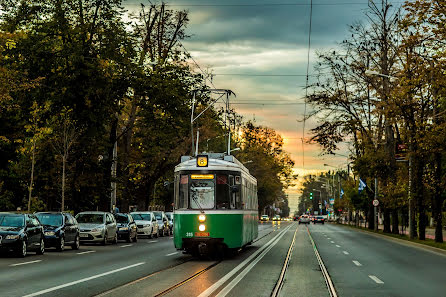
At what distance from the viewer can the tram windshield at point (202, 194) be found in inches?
879

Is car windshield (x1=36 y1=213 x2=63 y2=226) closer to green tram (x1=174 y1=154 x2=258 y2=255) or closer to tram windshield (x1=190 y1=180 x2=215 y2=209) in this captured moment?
green tram (x1=174 y1=154 x2=258 y2=255)

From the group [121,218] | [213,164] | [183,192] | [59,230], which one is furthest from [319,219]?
[183,192]

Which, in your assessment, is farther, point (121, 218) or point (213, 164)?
point (121, 218)

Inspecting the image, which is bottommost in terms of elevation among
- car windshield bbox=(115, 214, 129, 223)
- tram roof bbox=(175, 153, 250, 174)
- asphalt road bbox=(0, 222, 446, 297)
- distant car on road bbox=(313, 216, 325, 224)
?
asphalt road bbox=(0, 222, 446, 297)

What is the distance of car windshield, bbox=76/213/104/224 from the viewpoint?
3350cm

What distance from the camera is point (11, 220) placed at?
23641mm

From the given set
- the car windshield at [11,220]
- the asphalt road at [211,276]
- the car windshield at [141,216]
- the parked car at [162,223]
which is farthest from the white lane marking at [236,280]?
the parked car at [162,223]

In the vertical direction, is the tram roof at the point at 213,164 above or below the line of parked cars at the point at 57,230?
above

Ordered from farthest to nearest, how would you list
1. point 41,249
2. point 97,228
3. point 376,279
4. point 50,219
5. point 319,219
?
point 319,219 → point 97,228 → point 50,219 → point 41,249 → point 376,279

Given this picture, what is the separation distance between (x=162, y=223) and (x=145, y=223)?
467 cm

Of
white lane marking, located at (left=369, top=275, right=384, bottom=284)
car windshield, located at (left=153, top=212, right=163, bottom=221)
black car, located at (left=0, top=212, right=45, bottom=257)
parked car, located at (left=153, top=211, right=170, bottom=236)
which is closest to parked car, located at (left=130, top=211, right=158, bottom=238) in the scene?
parked car, located at (left=153, top=211, right=170, bottom=236)

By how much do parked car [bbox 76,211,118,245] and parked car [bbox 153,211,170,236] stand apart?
41.6 feet

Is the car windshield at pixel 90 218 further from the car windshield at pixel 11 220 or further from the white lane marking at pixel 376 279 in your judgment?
the white lane marking at pixel 376 279

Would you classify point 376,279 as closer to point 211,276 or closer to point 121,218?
point 211,276
